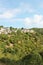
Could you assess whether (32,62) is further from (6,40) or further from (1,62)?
(6,40)

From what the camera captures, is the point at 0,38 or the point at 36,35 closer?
the point at 0,38

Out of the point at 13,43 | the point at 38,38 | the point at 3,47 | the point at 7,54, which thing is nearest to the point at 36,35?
the point at 38,38

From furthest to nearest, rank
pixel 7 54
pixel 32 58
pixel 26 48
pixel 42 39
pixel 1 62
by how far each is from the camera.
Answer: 1. pixel 42 39
2. pixel 26 48
3. pixel 7 54
4. pixel 32 58
5. pixel 1 62

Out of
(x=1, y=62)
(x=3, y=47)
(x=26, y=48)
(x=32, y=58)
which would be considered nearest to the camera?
(x=1, y=62)

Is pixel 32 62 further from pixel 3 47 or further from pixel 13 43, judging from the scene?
pixel 13 43

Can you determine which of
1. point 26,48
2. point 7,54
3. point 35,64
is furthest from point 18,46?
point 35,64

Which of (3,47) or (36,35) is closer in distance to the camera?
(3,47)
